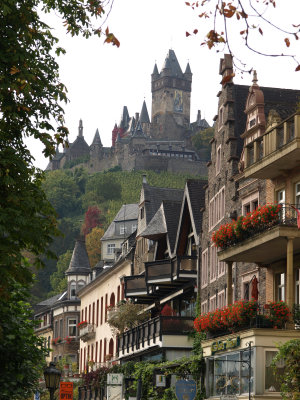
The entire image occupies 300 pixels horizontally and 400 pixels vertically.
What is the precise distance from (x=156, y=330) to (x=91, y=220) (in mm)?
138316

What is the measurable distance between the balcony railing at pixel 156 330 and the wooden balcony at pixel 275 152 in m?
14.0

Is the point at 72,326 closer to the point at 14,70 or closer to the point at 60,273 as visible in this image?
the point at 14,70

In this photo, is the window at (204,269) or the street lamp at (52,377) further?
the window at (204,269)

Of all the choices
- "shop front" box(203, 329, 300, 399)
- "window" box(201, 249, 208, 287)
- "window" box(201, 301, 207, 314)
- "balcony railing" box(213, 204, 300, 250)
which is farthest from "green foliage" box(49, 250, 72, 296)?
"balcony railing" box(213, 204, 300, 250)

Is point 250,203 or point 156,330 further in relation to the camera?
point 156,330

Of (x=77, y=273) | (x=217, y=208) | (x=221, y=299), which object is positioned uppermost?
(x=77, y=273)

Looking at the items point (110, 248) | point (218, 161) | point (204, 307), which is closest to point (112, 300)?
point (204, 307)

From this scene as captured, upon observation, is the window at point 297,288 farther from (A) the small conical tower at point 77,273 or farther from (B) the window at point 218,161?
(A) the small conical tower at point 77,273

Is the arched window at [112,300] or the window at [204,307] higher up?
the arched window at [112,300]

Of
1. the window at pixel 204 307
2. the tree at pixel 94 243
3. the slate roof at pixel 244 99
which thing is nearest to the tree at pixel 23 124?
the slate roof at pixel 244 99

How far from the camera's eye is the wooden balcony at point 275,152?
28.7 metres

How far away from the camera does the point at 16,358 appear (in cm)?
2086

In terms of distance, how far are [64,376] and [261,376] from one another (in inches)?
1975

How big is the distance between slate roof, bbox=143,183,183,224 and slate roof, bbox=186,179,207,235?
37.9ft
